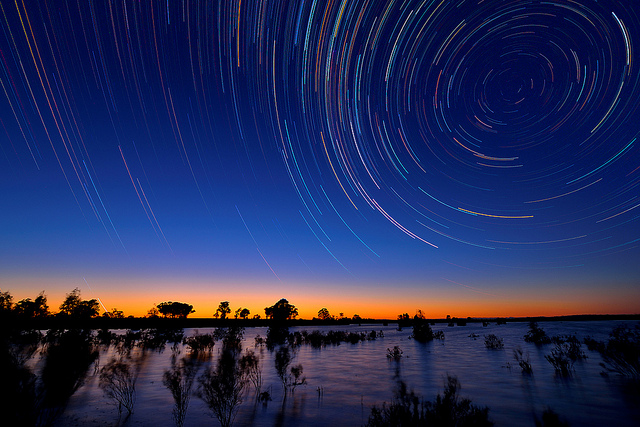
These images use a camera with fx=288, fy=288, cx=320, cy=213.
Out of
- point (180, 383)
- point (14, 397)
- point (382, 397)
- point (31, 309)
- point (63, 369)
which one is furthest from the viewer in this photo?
point (31, 309)

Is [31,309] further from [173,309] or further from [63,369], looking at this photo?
[173,309]

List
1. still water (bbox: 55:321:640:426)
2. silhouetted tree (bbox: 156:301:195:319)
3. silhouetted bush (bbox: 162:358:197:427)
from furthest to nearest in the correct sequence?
silhouetted tree (bbox: 156:301:195:319), still water (bbox: 55:321:640:426), silhouetted bush (bbox: 162:358:197:427)

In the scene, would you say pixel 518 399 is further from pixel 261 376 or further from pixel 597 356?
pixel 597 356

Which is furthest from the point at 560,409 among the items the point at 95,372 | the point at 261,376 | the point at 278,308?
the point at 278,308

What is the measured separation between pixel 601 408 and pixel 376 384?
8.85m

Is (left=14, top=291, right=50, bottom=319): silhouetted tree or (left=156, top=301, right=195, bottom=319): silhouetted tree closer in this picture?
(left=14, top=291, right=50, bottom=319): silhouetted tree

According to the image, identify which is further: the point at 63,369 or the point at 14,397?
the point at 63,369

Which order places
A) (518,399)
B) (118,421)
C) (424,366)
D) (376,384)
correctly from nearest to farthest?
(118,421), (518,399), (376,384), (424,366)

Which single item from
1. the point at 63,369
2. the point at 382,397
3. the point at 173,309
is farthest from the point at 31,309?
the point at 173,309

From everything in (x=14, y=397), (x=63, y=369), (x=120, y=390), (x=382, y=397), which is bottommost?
(x=382, y=397)

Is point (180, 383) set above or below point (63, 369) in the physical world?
below

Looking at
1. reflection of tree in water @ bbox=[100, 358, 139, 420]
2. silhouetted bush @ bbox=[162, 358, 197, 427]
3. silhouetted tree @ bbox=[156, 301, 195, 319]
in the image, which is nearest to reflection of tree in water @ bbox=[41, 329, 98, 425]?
reflection of tree in water @ bbox=[100, 358, 139, 420]

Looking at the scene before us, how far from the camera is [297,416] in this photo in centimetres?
1066

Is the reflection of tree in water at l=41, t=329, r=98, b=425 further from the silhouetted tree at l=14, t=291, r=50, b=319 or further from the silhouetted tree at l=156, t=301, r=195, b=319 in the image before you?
the silhouetted tree at l=156, t=301, r=195, b=319
